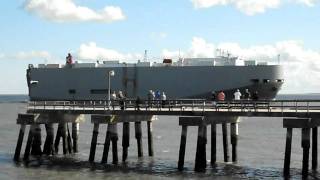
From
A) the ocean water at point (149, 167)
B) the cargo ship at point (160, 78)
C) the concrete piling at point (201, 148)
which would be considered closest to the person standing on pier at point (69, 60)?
the cargo ship at point (160, 78)

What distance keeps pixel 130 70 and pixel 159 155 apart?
8391 cm

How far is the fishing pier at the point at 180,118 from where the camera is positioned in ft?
116

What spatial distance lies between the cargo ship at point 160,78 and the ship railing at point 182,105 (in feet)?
247

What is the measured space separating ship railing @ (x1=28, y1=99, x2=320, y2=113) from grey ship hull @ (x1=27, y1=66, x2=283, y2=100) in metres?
75.4

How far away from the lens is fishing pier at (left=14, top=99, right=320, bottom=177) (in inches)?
1391

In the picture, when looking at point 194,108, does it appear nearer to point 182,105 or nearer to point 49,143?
point 182,105

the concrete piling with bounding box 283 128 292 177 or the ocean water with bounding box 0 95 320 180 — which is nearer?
the concrete piling with bounding box 283 128 292 177

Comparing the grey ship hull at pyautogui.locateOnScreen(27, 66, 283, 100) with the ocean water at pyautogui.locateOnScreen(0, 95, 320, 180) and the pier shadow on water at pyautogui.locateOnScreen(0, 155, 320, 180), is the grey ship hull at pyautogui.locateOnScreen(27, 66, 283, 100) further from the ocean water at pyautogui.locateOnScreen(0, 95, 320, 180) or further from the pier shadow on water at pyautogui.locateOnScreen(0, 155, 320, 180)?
the pier shadow on water at pyautogui.locateOnScreen(0, 155, 320, 180)

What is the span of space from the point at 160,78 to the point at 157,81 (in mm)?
930

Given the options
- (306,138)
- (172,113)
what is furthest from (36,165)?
(306,138)

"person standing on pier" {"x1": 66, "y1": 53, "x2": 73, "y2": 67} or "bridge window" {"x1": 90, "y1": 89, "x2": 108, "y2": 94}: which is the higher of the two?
"person standing on pier" {"x1": 66, "y1": 53, "x2": 73, "y2": 67}

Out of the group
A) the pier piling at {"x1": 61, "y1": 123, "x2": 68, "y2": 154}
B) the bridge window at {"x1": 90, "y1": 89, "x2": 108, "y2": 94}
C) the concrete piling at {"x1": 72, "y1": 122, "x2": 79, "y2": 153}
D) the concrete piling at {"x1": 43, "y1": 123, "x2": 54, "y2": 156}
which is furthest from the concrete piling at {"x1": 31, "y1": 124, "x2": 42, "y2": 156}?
the bridge window at {"x1": 90, "y1": 89, "x2": 108, "y2": 94}

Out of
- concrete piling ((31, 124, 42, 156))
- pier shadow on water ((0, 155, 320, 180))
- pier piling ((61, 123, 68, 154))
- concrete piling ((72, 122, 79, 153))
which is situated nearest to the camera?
pier shadow on water ((0, 155, 320, 180))

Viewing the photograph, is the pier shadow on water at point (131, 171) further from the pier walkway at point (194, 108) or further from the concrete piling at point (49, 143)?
the pier walkway at point (194, 108)
